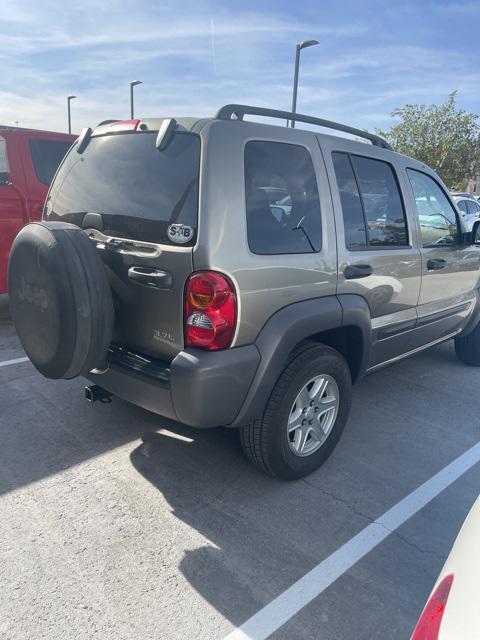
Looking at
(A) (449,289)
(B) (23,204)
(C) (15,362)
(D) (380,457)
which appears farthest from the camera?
(B) (23,204)

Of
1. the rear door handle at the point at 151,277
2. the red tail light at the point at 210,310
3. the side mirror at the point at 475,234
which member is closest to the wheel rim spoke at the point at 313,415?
the red tail light at the point at 210,310

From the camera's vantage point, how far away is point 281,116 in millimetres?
2965

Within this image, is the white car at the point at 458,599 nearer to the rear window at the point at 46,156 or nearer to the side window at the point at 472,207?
the rear window at the point at 46,156

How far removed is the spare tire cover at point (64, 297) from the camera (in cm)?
242

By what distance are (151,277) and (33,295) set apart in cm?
63

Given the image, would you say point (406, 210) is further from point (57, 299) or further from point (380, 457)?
point (57, 299)

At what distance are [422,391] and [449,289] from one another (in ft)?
3.06

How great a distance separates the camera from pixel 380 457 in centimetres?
330

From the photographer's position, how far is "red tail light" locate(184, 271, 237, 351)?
2330mm

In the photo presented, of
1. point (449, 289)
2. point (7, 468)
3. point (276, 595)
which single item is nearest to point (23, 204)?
point (7, 468)

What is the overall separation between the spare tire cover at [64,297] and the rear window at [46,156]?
3.57 metres

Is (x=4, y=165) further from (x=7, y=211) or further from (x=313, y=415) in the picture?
(x=313, y=415)

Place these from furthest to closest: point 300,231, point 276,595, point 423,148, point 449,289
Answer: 1. point 423,148
2. point 449,289
3. point 300,231
4. point 276,595

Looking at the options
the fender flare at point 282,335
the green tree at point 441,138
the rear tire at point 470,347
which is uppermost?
the green tree at point 441,138
